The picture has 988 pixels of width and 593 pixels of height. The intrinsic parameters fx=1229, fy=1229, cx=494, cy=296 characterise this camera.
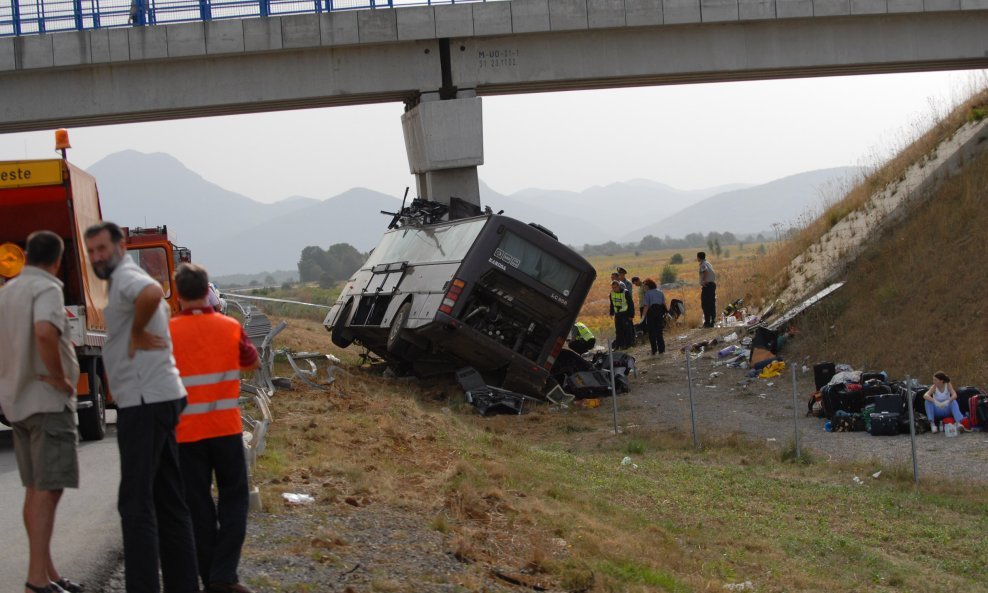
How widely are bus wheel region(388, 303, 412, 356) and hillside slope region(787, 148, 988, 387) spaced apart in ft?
25.8

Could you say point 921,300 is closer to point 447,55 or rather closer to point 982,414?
point 982,414

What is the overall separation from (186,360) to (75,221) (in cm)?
819

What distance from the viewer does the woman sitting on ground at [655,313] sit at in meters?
26.6

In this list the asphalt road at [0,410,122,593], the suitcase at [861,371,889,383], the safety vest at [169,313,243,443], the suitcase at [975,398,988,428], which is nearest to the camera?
the safety vest at [169,313,243,443]

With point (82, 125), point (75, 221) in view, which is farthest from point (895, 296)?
point (82, 125)

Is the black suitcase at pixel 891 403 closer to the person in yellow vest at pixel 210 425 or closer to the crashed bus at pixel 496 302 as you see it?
the crashed bus at pixel 496 302

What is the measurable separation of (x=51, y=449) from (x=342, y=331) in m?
18.5

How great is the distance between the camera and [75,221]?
45.2 ft

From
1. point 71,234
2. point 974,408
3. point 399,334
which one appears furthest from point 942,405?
point 71,234

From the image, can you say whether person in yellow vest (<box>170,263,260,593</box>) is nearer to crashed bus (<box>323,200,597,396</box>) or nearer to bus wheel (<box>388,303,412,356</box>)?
crashed bus (<box>323,200,597,396</box>)

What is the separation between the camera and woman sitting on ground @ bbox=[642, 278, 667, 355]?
2659 cm

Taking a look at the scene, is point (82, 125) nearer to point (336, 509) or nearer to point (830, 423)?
point (830, 423)

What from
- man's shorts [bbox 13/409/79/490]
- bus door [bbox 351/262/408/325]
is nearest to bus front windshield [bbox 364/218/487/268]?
bus door [bbox 351/262/408/325]

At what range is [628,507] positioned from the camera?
1197cm
